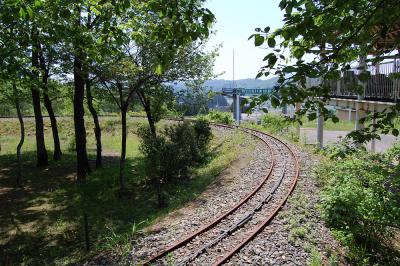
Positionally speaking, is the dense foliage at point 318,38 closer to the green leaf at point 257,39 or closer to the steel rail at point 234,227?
the green leaf at point 257,39

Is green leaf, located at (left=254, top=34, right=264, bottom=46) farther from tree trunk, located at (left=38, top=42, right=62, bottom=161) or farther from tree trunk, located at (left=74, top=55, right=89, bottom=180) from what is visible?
tree trunk, located at (left=38, top=42, right=62, bottom=161)

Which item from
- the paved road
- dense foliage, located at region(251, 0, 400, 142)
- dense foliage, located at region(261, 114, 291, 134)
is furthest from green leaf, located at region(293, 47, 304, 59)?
dense foliage, located at region(261, 114, 291, 134)

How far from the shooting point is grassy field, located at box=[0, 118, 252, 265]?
961cm

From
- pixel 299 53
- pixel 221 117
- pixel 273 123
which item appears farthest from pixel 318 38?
pixel 221 117

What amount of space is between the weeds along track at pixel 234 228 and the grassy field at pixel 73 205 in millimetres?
1315

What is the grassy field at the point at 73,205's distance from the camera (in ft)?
31.5

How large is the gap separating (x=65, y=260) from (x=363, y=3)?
8.31 metres

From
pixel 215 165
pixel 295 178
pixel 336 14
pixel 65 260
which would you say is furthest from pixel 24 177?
pixel 336 14

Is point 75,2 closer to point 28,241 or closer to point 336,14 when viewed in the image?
point 336,14

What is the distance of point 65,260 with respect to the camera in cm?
848

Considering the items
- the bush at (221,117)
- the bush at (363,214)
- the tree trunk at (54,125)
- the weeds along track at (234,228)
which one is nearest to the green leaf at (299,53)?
the weeds along track at (234,228)

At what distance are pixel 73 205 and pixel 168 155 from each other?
13.8ft

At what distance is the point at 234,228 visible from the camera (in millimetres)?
8742

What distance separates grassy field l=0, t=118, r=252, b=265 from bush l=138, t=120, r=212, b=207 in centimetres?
55
